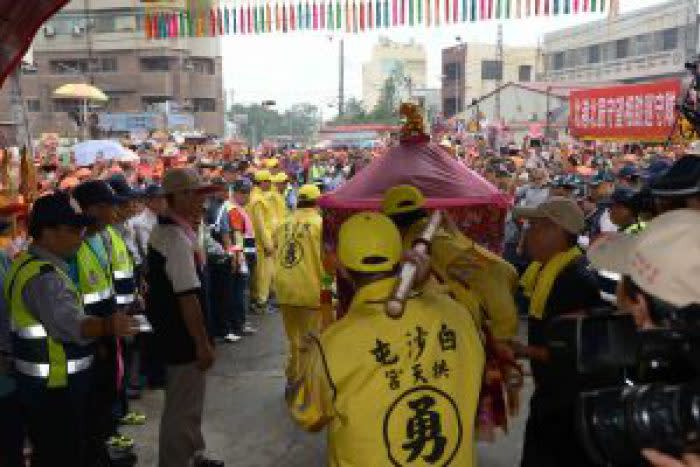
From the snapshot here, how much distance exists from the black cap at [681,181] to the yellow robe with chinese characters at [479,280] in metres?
0.82

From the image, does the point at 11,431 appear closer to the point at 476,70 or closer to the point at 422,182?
the point at 422,182

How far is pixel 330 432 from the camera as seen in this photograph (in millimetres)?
2480

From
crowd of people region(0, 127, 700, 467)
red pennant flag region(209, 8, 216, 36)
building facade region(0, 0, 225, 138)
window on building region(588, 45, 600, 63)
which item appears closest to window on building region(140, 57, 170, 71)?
building facade region(0, 0, 225, 138)

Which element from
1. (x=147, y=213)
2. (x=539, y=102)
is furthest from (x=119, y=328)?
(x=539, y=102)

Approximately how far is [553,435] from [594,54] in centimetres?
5176

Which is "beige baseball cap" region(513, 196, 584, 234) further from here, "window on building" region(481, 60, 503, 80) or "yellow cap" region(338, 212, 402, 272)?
"window on building" region(481, 60, 503, 80)

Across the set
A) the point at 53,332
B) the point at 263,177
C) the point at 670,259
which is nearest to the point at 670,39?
the point at 263,177

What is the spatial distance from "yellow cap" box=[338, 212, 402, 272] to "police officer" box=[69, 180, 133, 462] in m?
2.05

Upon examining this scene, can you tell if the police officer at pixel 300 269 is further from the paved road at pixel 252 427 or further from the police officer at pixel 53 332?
the police officer at pixel 53 332

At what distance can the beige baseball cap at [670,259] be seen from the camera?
152 cm

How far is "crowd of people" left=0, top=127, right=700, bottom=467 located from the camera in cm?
232

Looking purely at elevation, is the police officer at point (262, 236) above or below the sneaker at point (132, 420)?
above

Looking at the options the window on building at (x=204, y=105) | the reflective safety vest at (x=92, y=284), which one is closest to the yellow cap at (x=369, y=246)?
the reflective safety vest at (x=92, y=284)

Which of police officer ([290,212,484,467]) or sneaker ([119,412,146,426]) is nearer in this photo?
police officer ([290,212,484,467])
